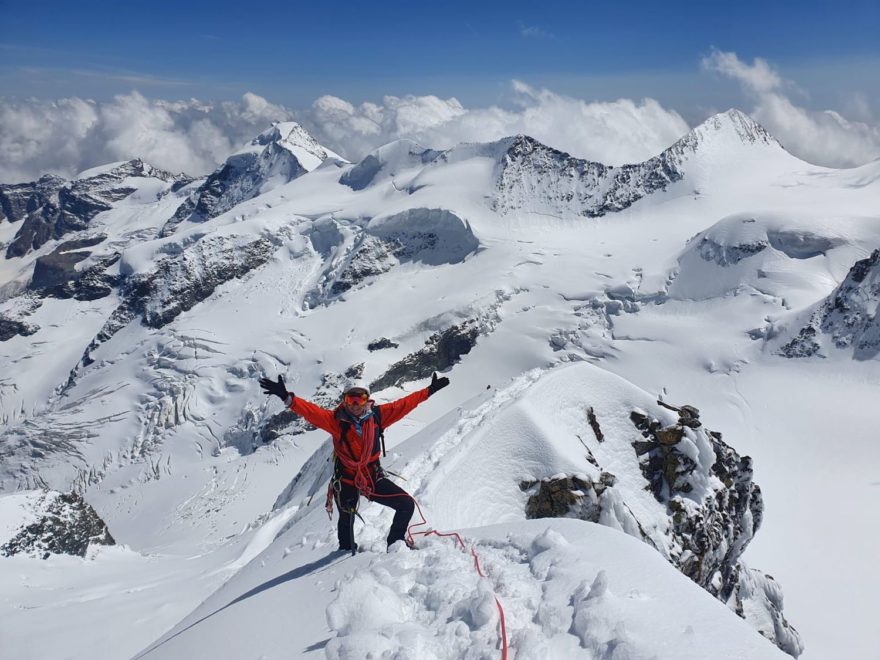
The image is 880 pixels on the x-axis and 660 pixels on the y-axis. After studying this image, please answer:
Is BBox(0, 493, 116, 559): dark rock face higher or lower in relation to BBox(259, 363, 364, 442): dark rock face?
higher

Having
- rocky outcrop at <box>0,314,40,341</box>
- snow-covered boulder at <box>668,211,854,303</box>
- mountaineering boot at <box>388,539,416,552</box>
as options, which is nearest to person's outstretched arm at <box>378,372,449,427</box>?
mountaineering boot at <box>388,539,416,552</box>

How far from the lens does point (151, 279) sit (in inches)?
4567

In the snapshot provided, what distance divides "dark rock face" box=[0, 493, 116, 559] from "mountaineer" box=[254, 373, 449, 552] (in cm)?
1847

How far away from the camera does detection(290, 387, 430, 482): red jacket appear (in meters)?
8.15

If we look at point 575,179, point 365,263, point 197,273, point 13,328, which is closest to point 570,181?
point 575,179

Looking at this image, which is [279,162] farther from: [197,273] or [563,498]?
[563,498]

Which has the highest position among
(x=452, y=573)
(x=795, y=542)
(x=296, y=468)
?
(x=452, y=573)

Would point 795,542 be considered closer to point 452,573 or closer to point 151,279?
point 452,573

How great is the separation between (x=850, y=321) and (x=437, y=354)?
4967 cm

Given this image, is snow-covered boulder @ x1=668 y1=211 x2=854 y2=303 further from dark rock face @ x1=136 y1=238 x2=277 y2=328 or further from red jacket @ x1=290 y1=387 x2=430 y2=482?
dark rock face @ x1=136 y1=238 x2=277 y2=328

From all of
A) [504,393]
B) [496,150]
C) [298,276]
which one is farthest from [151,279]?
[504,393]

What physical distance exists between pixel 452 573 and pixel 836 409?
197 ft

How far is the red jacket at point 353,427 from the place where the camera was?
8148 mm


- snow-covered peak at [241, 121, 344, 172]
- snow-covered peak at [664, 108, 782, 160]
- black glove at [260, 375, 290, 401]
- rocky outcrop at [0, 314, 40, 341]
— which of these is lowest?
rocky outcrop at [0, 314, 40, 341]
